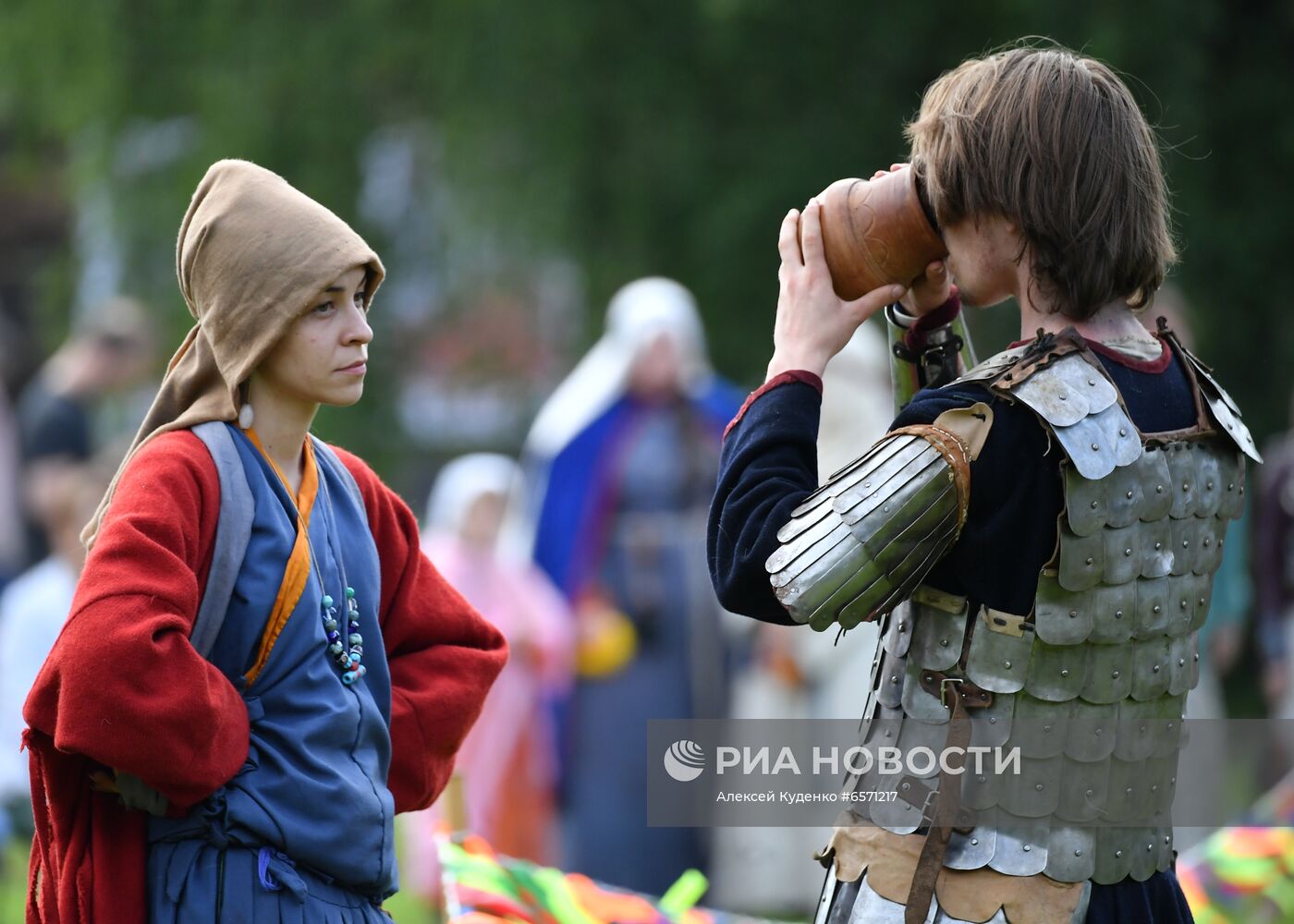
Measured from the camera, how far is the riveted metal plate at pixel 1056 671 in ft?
7.45

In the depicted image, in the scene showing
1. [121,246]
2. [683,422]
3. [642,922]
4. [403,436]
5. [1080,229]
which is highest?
[121,246]

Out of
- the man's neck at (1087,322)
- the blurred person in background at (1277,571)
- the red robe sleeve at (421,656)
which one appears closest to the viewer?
the man's neck at (1087,322)

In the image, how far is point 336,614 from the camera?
8.13 feet

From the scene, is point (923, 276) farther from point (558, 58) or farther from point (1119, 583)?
point (558, 58)

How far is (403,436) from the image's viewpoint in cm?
1107

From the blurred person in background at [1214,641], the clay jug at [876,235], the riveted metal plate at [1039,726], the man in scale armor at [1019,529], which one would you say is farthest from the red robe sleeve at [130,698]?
the blurred person in background at [1214,641]

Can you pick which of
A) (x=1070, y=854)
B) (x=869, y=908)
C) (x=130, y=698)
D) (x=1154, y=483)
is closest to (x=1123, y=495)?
(x=1154, y=483)

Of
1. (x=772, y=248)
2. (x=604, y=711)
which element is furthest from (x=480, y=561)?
(x=772, y=248)

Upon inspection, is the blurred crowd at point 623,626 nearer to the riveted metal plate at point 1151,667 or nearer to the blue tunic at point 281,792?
the blue tunic at point 281,792

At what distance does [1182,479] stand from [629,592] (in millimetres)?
4375

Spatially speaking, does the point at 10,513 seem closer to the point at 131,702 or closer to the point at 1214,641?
the point at 1214,641

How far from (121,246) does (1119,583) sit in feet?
30.9

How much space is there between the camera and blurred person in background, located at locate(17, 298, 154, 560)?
7.91 metres

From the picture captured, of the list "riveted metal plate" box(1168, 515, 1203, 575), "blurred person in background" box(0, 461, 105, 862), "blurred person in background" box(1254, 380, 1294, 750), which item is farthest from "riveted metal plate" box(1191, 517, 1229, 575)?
"blurred person in background" box(1254, 380, 1294, 750)
